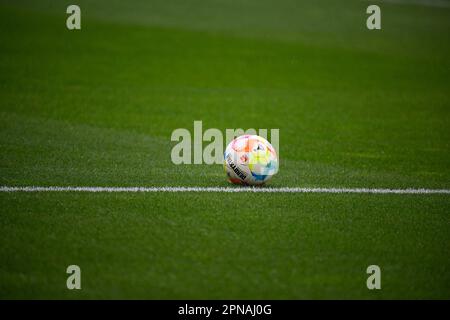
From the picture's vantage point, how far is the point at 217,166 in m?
11.5

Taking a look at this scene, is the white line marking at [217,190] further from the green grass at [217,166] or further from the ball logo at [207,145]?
the ball logo at [207,145]

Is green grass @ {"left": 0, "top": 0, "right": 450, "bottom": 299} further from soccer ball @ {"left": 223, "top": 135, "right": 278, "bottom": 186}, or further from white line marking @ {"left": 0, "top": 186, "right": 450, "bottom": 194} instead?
soccer ball @ {"left": 223, "top": 135, "right": 278, "bottom": 186}

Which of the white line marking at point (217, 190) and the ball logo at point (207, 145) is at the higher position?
the ball logo at point (207, 145)

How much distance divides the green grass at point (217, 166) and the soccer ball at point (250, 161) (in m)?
0.41

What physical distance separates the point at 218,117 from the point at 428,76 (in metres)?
9.41

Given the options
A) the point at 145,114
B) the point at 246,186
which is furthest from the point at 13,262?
the point at 145,114

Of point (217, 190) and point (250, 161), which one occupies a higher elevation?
point (250, 161)

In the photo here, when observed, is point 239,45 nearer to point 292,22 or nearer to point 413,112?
point 292,22

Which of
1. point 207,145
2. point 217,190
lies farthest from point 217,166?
point 207,145

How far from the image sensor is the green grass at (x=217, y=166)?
6.63m

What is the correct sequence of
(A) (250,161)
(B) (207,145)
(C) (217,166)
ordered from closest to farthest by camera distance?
(A) (250,161) < (C) (217,166) < (B) (207,145)

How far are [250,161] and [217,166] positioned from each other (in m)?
2.09

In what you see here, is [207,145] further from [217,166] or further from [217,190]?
[217,190]

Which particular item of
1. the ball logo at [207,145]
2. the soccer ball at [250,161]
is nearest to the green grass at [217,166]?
the ball logo at [207,145]
